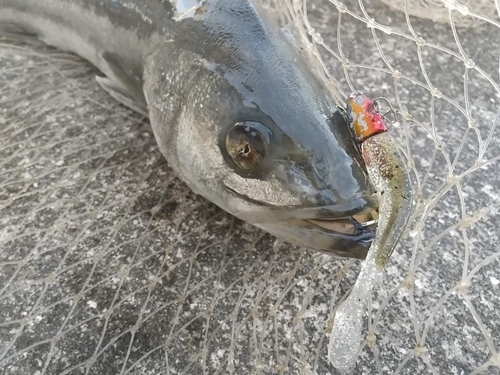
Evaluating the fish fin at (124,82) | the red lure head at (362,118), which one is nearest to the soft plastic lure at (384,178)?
the red lure head at (362,118)

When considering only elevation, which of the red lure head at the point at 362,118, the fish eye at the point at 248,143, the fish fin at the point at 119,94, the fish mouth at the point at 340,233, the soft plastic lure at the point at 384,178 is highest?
the red lure head at the point at 362,118

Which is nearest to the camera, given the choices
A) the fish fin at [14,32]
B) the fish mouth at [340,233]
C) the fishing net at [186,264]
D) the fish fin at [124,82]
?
the fish mouth at [340,233]

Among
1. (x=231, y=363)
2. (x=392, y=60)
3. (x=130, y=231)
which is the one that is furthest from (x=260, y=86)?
(x=392, y=60)

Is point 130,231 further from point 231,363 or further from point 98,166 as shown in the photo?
point 231,363

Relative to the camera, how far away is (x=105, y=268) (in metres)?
1.63

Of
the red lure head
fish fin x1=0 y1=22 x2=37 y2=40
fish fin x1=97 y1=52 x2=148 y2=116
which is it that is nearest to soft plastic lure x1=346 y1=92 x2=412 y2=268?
the red lure head

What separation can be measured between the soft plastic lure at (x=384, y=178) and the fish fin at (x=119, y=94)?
0.95 m

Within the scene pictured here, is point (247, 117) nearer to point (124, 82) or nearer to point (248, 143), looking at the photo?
point (248, 143)

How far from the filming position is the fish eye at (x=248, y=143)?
1.35 metres

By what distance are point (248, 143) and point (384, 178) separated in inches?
14.1

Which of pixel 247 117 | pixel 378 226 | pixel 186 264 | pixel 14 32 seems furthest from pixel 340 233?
pixel 14 32

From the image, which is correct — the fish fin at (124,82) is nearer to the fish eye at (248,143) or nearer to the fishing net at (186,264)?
the fishing net at (186,264)

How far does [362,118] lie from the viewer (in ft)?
4.18

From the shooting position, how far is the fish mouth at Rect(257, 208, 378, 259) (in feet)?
4.15
